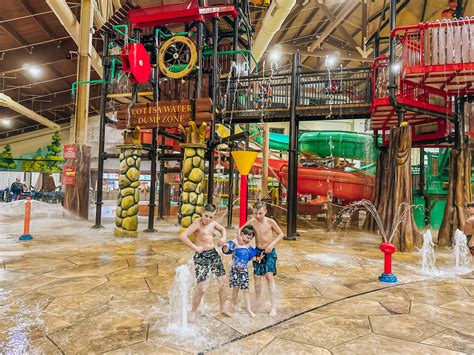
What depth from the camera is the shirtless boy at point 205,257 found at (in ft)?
12.0

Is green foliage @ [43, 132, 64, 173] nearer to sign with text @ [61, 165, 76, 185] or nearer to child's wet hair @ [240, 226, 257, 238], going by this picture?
sign with text @ [61, 165, 76, 185]

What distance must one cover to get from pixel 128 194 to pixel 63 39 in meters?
12.2

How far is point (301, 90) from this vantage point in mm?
10367

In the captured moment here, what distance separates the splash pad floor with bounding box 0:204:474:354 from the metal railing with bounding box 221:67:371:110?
4887 mm

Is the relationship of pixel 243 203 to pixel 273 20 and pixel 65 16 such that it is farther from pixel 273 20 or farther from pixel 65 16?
pixel 65 16

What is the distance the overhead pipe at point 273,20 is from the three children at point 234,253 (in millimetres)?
10935

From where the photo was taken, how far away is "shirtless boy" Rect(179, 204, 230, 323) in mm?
3664

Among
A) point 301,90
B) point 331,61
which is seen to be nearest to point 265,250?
point 301,90

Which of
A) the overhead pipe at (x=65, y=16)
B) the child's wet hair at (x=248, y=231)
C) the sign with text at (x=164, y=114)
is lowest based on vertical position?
the child's wet hair at (x=248, y=231)

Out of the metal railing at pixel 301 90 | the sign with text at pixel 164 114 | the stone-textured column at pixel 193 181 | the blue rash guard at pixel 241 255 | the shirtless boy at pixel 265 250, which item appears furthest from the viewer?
the metal railing at pixel 301 90

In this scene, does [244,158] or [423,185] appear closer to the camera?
[244,158]

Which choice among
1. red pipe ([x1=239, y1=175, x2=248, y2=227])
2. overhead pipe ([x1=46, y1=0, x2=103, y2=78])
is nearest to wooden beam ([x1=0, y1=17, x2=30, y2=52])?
overhead pipe ([x1=46, y1=0, x2=103, y2=78])

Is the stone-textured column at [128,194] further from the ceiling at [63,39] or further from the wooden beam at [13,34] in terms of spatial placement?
the wooden beam at [13,34]

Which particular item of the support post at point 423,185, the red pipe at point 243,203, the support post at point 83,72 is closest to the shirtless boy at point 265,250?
the red pipe at point 243,203
